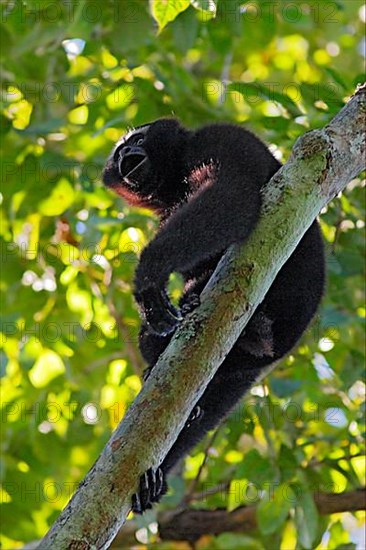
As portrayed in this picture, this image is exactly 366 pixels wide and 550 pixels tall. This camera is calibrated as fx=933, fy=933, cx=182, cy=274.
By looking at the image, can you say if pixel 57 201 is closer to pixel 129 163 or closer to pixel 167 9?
pixel 129 163

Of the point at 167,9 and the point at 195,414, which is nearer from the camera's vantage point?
the point at 167,9

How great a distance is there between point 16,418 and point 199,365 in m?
2.85

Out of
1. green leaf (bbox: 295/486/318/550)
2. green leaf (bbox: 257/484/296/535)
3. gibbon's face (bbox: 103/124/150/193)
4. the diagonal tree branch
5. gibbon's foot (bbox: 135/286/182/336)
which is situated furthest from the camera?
gibbon's face (bbox: 103/124/150/193)

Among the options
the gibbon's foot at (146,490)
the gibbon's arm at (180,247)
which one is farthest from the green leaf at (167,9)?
the gibbon's foot at (146,490)

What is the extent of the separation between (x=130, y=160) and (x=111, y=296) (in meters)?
0.93

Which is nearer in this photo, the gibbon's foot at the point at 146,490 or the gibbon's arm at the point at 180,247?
the gibbon's foot at the point at 146,490

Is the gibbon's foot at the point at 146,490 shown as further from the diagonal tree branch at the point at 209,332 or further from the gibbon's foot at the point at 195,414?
the gibbon's foot at the point at 195,414

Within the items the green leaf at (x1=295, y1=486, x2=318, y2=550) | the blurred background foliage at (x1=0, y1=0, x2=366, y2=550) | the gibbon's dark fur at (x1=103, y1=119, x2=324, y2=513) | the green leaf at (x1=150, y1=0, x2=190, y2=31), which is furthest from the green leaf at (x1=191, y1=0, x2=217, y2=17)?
the green leaf at (x1=295, y1=486, x2=318, y2=550)

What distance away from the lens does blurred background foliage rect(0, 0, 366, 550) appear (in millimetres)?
4809

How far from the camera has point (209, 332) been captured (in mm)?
2949

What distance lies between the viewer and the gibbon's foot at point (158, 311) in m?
3.60

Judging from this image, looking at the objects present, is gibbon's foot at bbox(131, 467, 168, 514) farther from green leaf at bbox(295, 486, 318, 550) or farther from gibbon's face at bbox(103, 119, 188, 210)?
gibbon's face at bbox(103, 119, 188, 210)

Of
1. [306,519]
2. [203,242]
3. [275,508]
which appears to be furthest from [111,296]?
[203,242]

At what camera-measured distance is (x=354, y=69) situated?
345 inches
